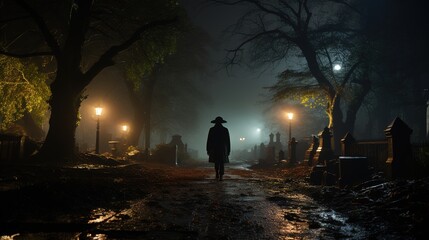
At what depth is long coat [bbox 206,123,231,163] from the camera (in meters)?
10.6

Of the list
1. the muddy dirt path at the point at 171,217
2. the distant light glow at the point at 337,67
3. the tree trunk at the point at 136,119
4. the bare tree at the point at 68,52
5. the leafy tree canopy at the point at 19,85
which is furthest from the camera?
the tree trunk at the point at 136,119

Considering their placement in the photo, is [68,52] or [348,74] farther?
[348,74]

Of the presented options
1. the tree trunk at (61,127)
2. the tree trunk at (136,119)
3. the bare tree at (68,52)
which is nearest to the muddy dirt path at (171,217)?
the tree trunk at (61,127)

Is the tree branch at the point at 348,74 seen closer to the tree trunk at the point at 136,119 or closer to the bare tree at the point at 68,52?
the bare tree at the point at 68,52

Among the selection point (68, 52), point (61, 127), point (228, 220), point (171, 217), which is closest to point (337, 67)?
point (68, 52)

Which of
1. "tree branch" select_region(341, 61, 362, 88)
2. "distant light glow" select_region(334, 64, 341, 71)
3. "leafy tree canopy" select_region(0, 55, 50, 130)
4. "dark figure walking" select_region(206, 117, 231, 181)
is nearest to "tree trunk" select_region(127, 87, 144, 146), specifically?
"leafy tree canopy" select_region(0, 55, 50, 130)

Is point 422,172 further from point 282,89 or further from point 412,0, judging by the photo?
point 412,0

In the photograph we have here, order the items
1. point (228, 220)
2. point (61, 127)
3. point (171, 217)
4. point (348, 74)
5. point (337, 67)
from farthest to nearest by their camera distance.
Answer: point (337, 67)
point (348, 74)
point (61, 127)
point (171, 217)
point (228, 220)

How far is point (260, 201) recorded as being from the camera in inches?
251

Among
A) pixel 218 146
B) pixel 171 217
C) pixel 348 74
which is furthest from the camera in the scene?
pixel 348 74

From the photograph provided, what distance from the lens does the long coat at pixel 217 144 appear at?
10586 millimetres

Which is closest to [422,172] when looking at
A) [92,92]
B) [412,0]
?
[412,0]

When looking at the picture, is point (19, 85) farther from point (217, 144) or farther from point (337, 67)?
point (337, 67)

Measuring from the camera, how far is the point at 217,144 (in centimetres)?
1066
